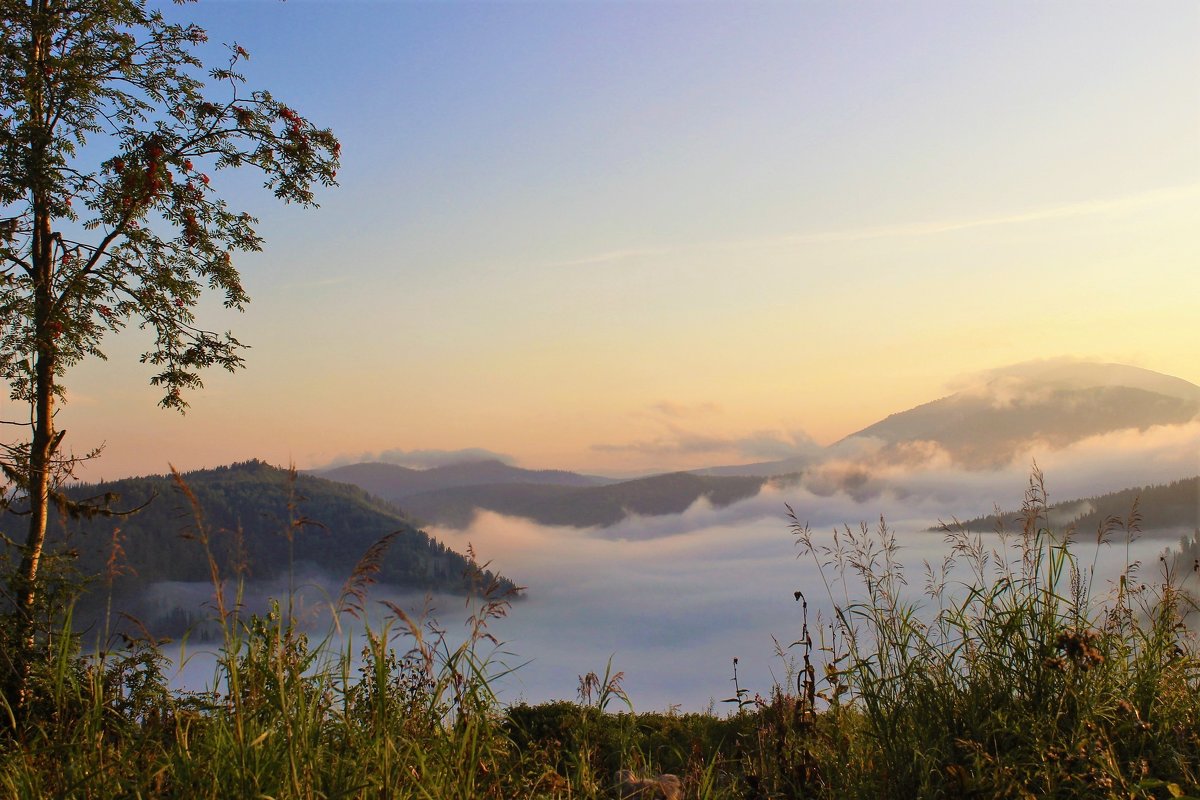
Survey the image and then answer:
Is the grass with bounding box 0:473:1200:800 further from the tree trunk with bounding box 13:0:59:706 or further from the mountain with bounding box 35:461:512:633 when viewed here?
the tree trunk with bounding box 13:0:59:706

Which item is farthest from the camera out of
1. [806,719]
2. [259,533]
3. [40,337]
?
[259,533]

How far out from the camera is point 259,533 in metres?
79.9

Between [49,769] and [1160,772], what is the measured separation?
20.7 ft

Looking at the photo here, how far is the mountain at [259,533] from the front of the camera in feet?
15.3

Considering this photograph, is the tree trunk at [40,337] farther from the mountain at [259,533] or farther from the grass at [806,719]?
the grass at [806,719]

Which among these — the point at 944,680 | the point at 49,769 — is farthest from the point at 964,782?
the point at 49,769

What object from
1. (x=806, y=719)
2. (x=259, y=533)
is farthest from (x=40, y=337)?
(x=259, y=533)

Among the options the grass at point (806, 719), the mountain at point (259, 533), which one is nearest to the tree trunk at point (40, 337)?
the mountain at point (259, 533)

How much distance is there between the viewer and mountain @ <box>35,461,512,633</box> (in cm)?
465

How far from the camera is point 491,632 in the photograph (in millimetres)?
4734

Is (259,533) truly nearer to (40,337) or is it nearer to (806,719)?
(40,337)

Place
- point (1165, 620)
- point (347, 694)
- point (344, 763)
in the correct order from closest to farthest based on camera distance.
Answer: point (344, 763)
point (347, 694)
point (1165, 620)

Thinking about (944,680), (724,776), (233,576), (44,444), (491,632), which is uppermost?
(44,444)

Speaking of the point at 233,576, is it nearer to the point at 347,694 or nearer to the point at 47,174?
the point at 347,694
